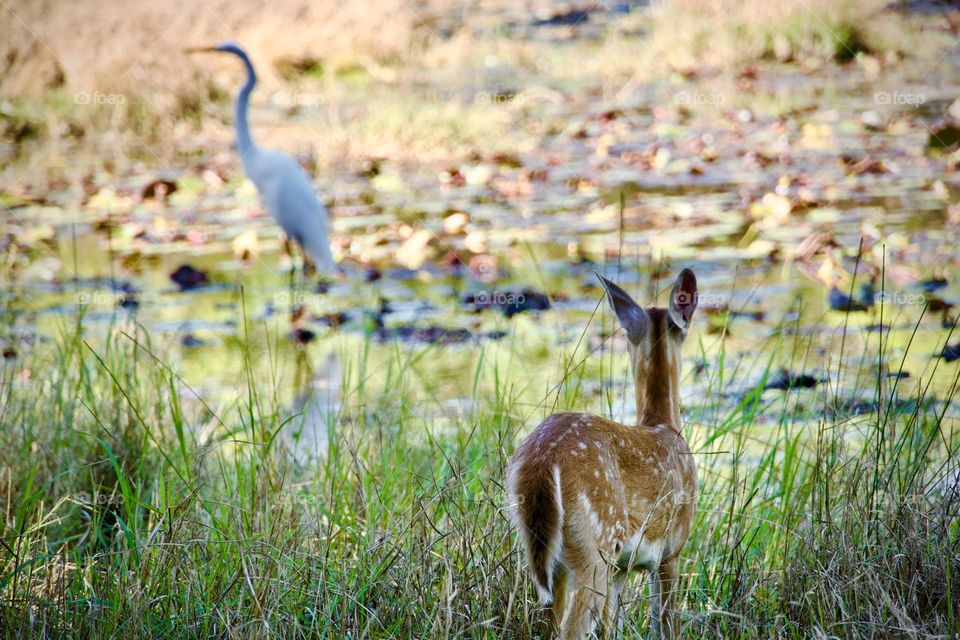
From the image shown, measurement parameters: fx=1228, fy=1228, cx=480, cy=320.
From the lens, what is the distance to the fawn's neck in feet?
11.1

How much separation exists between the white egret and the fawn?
5038mm

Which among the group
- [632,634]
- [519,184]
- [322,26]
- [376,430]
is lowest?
[632,634]

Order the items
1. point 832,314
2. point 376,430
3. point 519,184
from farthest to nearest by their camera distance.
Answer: point 519,184 < point 832,314 < point 376,430

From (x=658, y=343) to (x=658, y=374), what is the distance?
0.33 feet

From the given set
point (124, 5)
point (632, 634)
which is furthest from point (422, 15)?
point (632, 634)

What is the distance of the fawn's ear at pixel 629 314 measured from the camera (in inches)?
129

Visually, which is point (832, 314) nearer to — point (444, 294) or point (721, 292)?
point (721, 292)

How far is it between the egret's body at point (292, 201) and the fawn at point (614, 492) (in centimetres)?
504

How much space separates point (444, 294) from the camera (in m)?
7.33

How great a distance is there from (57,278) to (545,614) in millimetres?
5961

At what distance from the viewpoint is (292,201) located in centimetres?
824

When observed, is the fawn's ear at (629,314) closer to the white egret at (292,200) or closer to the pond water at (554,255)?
the pond water at (554,255)

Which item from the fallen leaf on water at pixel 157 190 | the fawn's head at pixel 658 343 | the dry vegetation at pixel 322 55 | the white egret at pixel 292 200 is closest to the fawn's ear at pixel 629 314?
the fawn's head at pixel 658 343

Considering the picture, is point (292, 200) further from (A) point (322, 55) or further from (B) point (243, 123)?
(A) point (322, 55)
